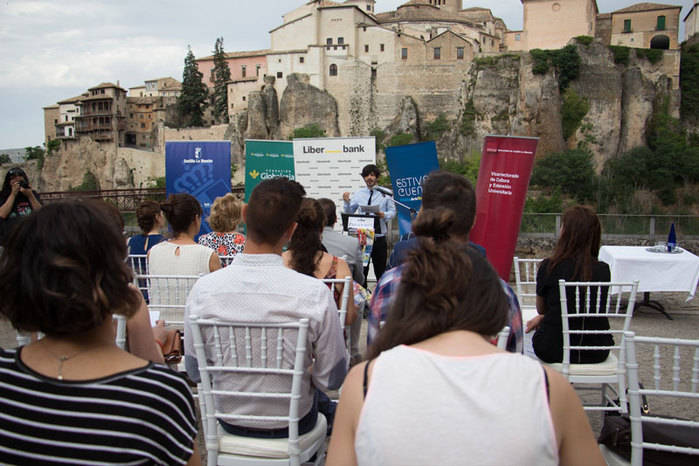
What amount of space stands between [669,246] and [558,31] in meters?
41.8

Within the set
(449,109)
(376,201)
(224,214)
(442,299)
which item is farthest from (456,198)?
(449,109)

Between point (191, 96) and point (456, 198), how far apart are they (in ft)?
179

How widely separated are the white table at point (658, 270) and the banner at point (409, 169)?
2.86 m

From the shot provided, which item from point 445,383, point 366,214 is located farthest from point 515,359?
point 366,214

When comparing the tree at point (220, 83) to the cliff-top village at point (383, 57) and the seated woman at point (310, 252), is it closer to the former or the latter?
the cliff-top village at point (383, 57)

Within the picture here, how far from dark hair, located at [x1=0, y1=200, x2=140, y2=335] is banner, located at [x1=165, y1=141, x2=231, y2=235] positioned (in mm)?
6879

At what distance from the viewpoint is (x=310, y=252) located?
2.89 meters

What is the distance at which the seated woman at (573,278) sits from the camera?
301 cm

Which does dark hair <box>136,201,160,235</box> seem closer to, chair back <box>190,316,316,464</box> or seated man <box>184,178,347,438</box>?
seated man <box>184,178,347,438</box>

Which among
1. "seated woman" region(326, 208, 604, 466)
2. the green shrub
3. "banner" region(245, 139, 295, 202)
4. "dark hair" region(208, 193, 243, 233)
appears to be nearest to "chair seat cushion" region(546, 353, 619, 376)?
"seated woman" region(326, 208, 604, 466)

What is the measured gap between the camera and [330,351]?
2.02 meters

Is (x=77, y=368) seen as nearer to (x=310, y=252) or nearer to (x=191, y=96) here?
(x=310, y=252)

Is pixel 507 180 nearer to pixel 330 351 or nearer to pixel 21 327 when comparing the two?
pixel 330 351

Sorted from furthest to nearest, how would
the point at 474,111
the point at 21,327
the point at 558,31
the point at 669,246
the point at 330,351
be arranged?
1. the point at 558,31
2. the point at 474,111
3. the point at 669,246
4. the point at 330,351
5. the point at 21,327
